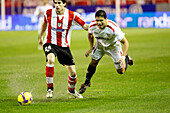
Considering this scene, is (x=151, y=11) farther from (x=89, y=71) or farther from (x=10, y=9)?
(x=89, y=71)

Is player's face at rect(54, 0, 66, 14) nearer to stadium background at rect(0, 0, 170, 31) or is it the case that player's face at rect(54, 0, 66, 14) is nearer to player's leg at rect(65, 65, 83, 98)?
player's leg at rect(65, 65, 83, 98)

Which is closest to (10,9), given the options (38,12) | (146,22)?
(146,22)

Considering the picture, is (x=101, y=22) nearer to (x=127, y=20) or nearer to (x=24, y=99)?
(x=24, y=99)

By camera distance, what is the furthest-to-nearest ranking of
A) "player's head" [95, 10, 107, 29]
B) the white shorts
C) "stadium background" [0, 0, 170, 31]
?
"stadium background" [0, 0, 170, 31] < the white shorts < "player's head" [95, 10, 107, 29]

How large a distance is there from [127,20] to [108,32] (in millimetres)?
28426

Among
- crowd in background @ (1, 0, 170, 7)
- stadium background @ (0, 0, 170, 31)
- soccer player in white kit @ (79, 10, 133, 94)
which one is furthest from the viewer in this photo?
crowd in background @ (1, 0, 170, 7)

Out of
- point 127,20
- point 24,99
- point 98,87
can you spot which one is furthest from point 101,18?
point 127,20

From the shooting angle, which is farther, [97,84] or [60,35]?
[97,84]

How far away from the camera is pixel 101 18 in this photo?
8.05 meters

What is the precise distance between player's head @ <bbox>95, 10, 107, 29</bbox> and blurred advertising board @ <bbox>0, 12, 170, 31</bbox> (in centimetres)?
2646

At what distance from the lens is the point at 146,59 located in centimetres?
1553

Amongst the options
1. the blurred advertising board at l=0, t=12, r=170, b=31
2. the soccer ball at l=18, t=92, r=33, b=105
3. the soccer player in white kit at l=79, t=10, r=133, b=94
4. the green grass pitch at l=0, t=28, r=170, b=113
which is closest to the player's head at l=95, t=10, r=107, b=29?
the soccer player in white kit at l=79, t=10, r=133, b=94

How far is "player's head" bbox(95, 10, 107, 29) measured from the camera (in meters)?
8.04

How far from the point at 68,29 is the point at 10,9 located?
31286 millimetres
